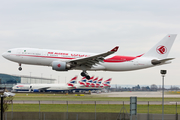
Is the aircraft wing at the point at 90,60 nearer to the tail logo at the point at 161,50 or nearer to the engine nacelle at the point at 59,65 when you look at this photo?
the engine nacelle at the point at 59,65

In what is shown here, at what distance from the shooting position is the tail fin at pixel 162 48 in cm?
5462

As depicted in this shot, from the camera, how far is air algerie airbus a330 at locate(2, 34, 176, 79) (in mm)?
48188

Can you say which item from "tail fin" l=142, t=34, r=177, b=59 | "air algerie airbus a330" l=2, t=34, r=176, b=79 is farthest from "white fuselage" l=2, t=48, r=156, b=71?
"tail fin" l=142, t=34, r=177, b=59

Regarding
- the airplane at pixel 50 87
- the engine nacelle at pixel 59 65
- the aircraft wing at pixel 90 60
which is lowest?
the airplane at pixel 50 87

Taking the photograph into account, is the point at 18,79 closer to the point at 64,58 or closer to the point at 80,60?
the point at 64,58

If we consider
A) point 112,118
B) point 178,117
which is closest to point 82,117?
point 112,118

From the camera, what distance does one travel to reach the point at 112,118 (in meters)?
34.0

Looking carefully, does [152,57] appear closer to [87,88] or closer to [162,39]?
[162,39]

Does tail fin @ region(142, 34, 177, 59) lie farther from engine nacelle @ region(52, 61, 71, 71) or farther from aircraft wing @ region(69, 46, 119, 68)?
engine nacelle @ region(52, 61, 71, 71)

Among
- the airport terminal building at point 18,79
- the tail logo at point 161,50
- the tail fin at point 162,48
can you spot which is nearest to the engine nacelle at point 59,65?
the tail fin at point 162,48

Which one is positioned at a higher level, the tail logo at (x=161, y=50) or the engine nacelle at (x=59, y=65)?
the tail logo at (x=161, y=50)

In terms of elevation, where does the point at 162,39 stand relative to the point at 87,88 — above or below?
above

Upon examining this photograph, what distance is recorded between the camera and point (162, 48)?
55625 mm

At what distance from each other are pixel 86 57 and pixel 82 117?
15746mm
